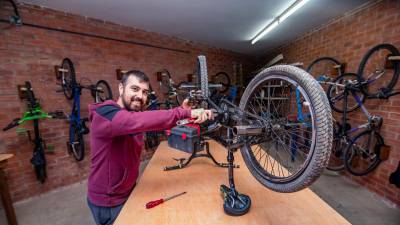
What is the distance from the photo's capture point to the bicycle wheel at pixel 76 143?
2.79 m

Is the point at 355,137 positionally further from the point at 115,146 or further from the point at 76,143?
the point at 76,143

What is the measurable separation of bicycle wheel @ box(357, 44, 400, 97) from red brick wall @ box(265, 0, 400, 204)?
0.10m

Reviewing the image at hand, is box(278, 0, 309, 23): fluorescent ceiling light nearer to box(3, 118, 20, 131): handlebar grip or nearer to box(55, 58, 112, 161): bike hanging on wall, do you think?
box(55, 58, 112, 161): bike hanging on wall

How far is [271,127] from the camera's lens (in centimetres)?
91

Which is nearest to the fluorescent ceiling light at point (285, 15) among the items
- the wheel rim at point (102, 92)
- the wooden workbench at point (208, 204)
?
the wooden workbench at point (208, 204)

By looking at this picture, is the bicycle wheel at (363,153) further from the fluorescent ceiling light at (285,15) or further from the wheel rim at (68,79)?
the wheel rim at (68,79)

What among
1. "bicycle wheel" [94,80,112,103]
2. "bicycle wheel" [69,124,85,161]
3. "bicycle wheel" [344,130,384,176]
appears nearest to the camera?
"bicycle wheel" [344,130,384,176]

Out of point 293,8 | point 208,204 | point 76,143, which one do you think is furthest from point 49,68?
point 293,8

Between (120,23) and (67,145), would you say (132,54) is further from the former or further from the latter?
(67,145)

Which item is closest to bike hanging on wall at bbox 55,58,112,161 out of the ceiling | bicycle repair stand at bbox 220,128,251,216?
the ceiling

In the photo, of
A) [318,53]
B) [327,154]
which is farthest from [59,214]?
[318,53]

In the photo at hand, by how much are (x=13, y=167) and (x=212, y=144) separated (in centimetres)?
271

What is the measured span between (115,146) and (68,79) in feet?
7.62

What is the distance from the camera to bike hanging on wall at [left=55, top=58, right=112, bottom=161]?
8.80 feet
